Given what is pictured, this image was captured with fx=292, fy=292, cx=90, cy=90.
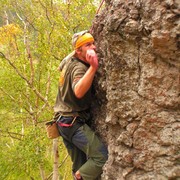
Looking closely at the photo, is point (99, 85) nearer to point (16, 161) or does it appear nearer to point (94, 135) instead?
point (94, 135)

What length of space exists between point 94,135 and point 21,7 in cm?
1058

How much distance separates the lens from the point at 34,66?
12.0 m

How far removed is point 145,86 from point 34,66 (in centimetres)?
971

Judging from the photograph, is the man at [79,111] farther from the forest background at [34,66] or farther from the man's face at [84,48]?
the forest background at [34,66]

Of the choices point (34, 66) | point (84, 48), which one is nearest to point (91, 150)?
point (84, 48)

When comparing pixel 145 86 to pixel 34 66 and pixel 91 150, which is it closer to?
pixel 91 150

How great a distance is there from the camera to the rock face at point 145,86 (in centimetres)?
251

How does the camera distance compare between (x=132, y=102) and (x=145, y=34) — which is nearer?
(x=145, y=34)

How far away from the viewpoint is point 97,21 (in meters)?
3.75

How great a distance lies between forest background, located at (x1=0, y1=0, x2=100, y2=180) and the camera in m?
9.63

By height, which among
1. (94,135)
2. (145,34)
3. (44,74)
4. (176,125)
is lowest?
(44,74)

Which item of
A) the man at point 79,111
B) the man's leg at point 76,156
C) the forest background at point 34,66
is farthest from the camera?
the forest background at point 34,66

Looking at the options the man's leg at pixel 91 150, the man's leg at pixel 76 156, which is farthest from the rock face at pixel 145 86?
the man's leg at pixel 76 156

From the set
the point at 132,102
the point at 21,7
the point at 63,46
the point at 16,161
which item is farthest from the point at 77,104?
the point at 21,7
